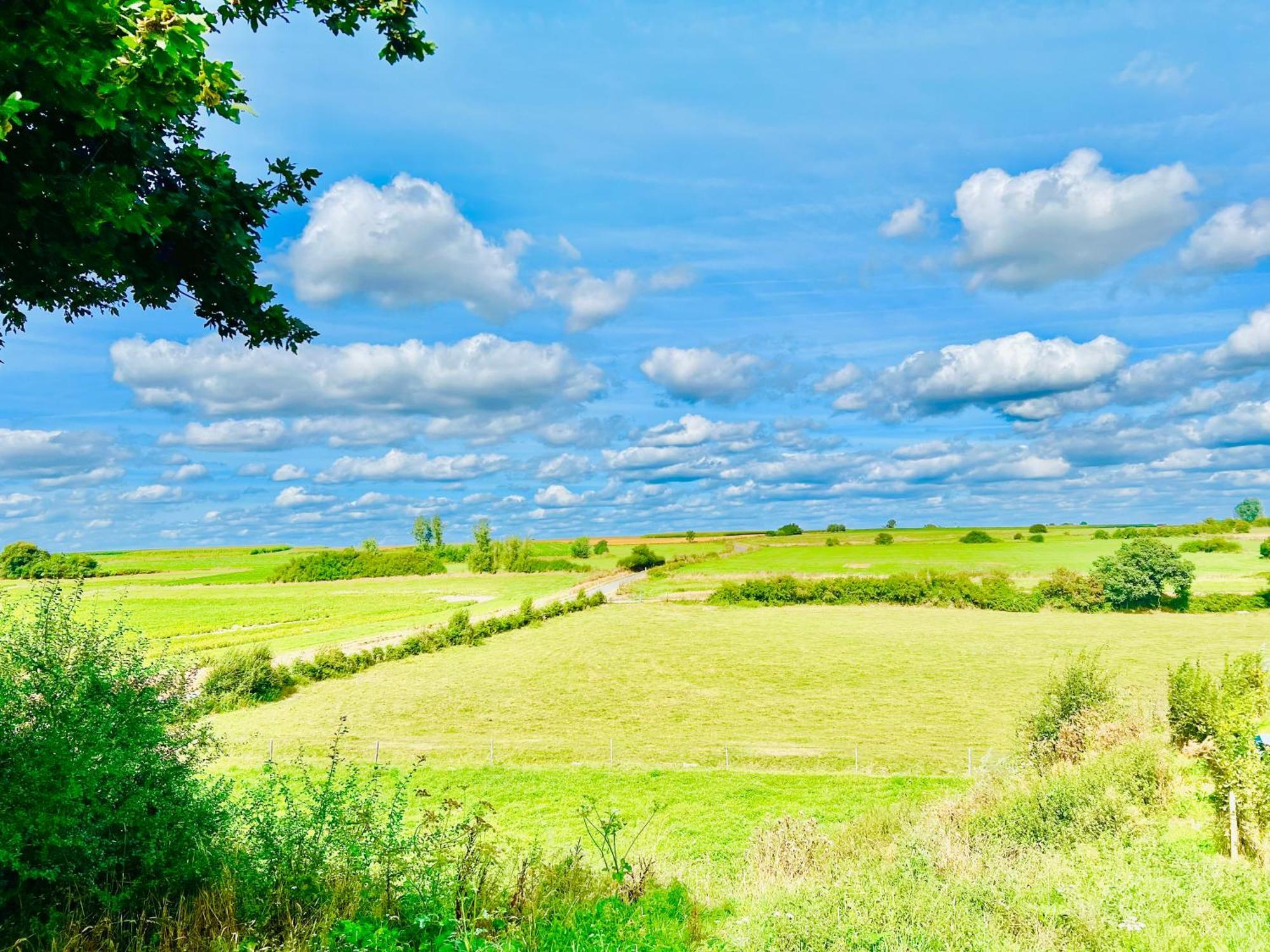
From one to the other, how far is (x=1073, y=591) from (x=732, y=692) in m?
56.0

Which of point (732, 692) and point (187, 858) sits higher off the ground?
point (187, 858)

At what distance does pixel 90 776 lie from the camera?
6715 mm

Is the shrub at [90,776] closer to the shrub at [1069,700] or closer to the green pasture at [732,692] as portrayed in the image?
the green pasture at [732,692]

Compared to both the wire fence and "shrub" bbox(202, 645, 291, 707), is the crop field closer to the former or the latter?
the wire fence

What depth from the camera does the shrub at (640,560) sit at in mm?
130125

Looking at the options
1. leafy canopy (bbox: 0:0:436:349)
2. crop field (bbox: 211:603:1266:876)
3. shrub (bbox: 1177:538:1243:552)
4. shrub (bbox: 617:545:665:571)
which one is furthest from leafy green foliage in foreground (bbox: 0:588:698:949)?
shrub (bbox: 617:545:665:571)

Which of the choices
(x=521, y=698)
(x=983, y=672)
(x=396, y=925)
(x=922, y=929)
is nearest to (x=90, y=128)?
(x=396, y=925)

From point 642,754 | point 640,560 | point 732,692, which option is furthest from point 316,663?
point 640,560

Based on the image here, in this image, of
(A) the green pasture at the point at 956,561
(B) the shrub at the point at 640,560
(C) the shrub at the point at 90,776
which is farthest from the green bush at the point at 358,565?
(C) the shrub at the point at 90,776

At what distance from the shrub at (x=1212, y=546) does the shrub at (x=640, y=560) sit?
77.1 metres

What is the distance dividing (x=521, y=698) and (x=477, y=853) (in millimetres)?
39270

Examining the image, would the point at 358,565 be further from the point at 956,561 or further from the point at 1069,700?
the point at 1069,700

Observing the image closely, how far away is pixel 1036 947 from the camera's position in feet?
22.1

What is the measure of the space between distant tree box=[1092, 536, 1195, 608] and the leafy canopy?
92.4 meters
